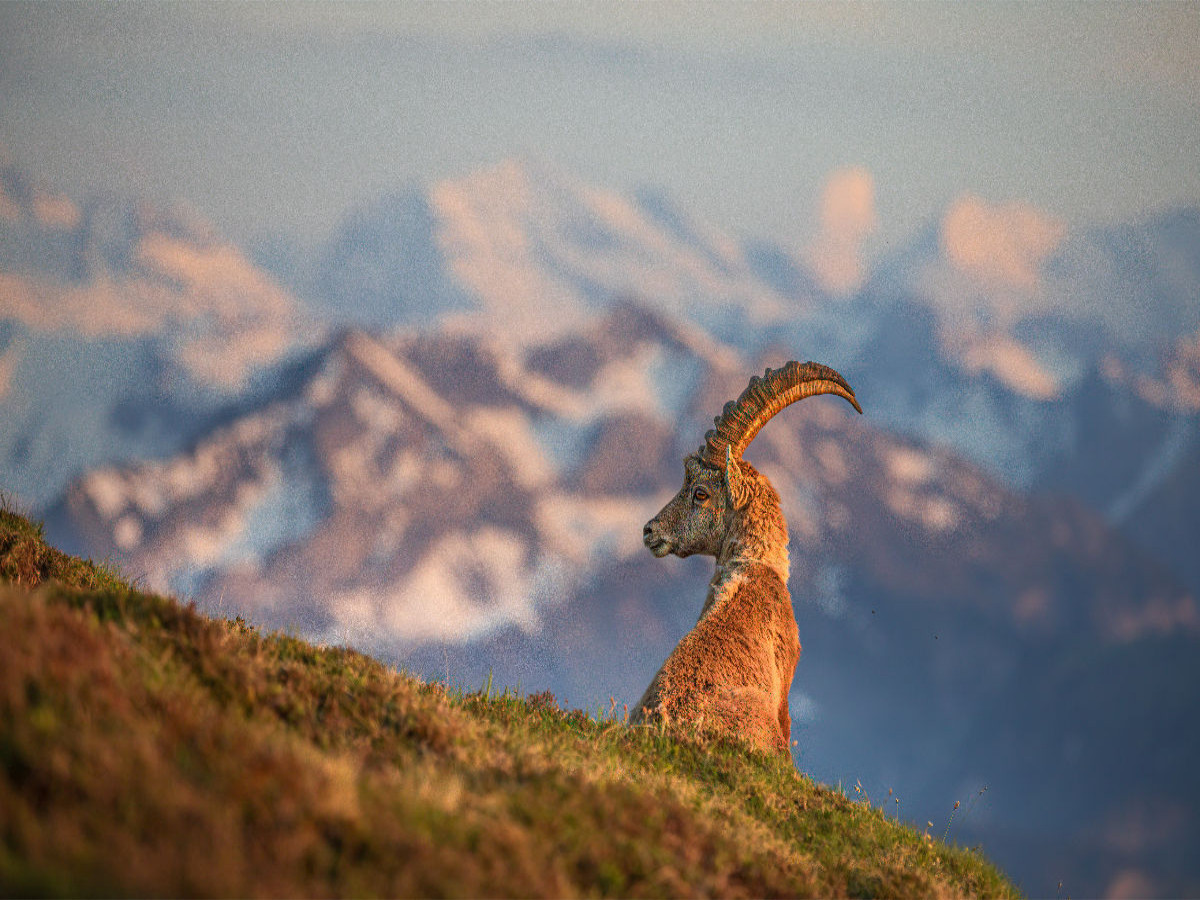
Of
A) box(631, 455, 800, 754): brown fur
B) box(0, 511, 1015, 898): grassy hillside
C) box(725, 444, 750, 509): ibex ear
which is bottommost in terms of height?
box(0, 511, 1015, 898): grassy hillside

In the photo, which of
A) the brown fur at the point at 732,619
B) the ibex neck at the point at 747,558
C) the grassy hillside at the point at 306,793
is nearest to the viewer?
the grassy hillside at the point at 306,793

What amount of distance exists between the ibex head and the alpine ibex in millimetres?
14

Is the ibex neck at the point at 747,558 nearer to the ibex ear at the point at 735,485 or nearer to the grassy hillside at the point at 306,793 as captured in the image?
the ibex ear at the point at 735,485

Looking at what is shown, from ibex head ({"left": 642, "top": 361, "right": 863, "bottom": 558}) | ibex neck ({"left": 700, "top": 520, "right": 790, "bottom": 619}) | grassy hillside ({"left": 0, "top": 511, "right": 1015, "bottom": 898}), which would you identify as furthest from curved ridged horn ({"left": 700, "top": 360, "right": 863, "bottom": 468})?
grassy hillside ({"left": 0, "top": 511, "right": 1015, "bottom": 898})

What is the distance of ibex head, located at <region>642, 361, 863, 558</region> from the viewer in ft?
46.7

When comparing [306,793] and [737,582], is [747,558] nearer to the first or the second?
[737,582]

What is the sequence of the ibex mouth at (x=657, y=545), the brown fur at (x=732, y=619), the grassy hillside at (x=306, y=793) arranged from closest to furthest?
the grassy hillside at (x=306, y=793) < the brown fur at (x=732, y=619) < the ibex mouth at (x=657, y=545)

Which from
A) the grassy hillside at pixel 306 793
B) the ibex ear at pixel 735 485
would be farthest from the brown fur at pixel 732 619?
the grassy hillside at pixel 306 793

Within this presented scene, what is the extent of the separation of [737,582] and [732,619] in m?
0.64

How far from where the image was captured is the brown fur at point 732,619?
12.3m

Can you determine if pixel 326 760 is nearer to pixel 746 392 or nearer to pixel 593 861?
pixel 593 861

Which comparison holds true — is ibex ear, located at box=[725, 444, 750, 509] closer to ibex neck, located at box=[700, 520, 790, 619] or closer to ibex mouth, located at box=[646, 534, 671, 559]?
ibex neck, located at box=[700, 520, 790, 619]

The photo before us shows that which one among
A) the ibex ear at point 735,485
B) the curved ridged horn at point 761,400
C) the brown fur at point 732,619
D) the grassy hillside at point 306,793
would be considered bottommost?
the grassy hillside at point 306,793

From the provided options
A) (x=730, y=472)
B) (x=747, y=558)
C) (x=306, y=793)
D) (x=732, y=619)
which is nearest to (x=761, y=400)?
(x=730, y=472)
